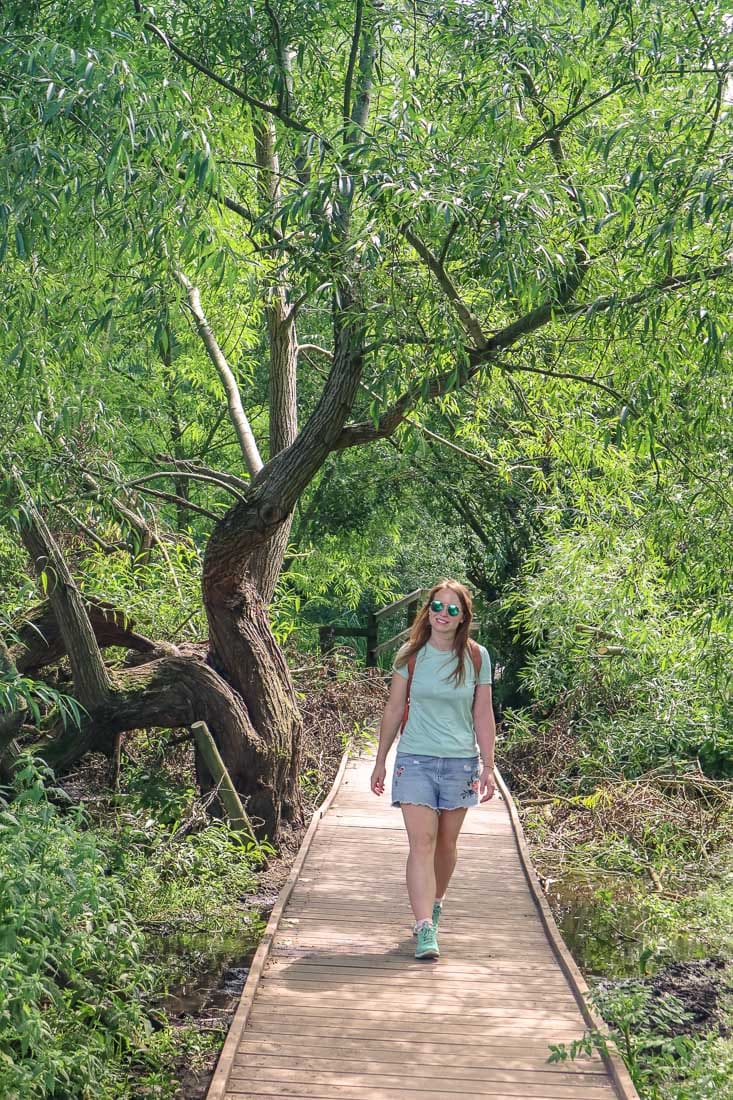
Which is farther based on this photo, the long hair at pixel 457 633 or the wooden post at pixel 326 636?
the wooden post at pixel 326 636

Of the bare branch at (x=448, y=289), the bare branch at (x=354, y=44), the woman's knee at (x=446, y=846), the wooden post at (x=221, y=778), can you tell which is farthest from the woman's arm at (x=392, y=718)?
the bare branch at (x=354, y=44)

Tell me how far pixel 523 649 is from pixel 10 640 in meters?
8.91

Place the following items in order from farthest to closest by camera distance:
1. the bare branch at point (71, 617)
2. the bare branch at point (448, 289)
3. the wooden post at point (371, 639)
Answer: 1. the wooden post at point (371, 639)
2. the bare branch at point (71, 617)
3. the bare branch at point (448, 289)

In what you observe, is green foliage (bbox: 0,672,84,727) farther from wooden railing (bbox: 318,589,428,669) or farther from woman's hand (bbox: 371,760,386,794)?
wooden railing (bbox: 318,589,428,669)

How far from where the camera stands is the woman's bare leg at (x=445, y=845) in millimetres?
5277

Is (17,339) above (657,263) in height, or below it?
below

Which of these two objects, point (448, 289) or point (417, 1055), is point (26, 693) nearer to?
point (417, 1055)

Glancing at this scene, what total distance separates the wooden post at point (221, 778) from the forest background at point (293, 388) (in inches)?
6.3

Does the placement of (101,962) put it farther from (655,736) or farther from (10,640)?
(655,736)

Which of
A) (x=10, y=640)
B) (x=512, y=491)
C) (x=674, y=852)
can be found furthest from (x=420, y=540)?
(x=10, y=640)

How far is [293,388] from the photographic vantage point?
9695 mm

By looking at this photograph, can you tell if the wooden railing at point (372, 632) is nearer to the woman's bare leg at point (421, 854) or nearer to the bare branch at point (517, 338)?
the bare branch at point (517, 338)

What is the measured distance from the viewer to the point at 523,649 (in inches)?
607

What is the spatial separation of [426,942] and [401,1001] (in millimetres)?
518
